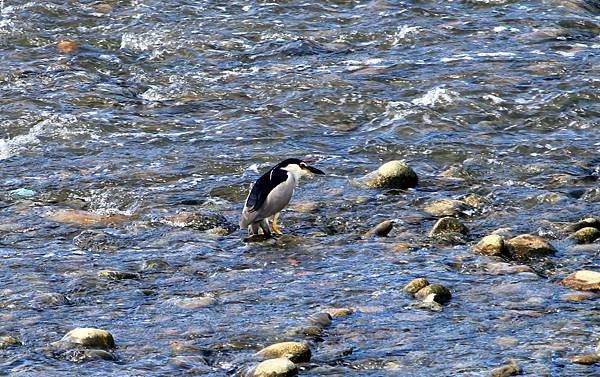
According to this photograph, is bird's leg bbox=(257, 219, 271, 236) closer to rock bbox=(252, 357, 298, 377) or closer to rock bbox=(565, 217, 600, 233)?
rock bbox=(565, 217, 600, 233)

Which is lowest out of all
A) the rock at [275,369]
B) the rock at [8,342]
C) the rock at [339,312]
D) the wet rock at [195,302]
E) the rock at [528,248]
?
the rock at [528,248]

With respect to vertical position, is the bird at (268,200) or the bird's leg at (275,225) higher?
the bird at (268,200)

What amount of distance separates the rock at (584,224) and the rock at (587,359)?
10.7 ft

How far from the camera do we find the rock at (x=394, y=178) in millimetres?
12555

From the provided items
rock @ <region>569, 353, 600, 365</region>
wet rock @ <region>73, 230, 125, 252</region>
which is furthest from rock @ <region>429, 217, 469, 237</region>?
rock @ <region>569, 353, 600, 365</region>

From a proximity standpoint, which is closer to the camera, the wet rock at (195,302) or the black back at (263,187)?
the wet rock at (195,302)

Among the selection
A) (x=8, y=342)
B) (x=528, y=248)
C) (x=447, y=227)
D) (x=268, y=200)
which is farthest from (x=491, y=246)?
(x=8, y=342)

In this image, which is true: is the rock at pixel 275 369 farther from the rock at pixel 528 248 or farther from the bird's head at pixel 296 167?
the bird's head at pixel 296 167

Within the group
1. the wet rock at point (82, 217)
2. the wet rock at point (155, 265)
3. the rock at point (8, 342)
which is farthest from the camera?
the wet rock at point (82, 217)

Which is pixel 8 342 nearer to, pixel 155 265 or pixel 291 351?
pixel 291 351

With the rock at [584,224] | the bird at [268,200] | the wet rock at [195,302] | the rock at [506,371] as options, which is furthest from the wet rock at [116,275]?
the rock at [584,224]

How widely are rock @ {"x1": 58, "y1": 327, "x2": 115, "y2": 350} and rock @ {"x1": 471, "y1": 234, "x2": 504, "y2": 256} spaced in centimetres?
341

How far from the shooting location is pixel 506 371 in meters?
7.34

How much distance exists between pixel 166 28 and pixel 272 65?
2.69 m
